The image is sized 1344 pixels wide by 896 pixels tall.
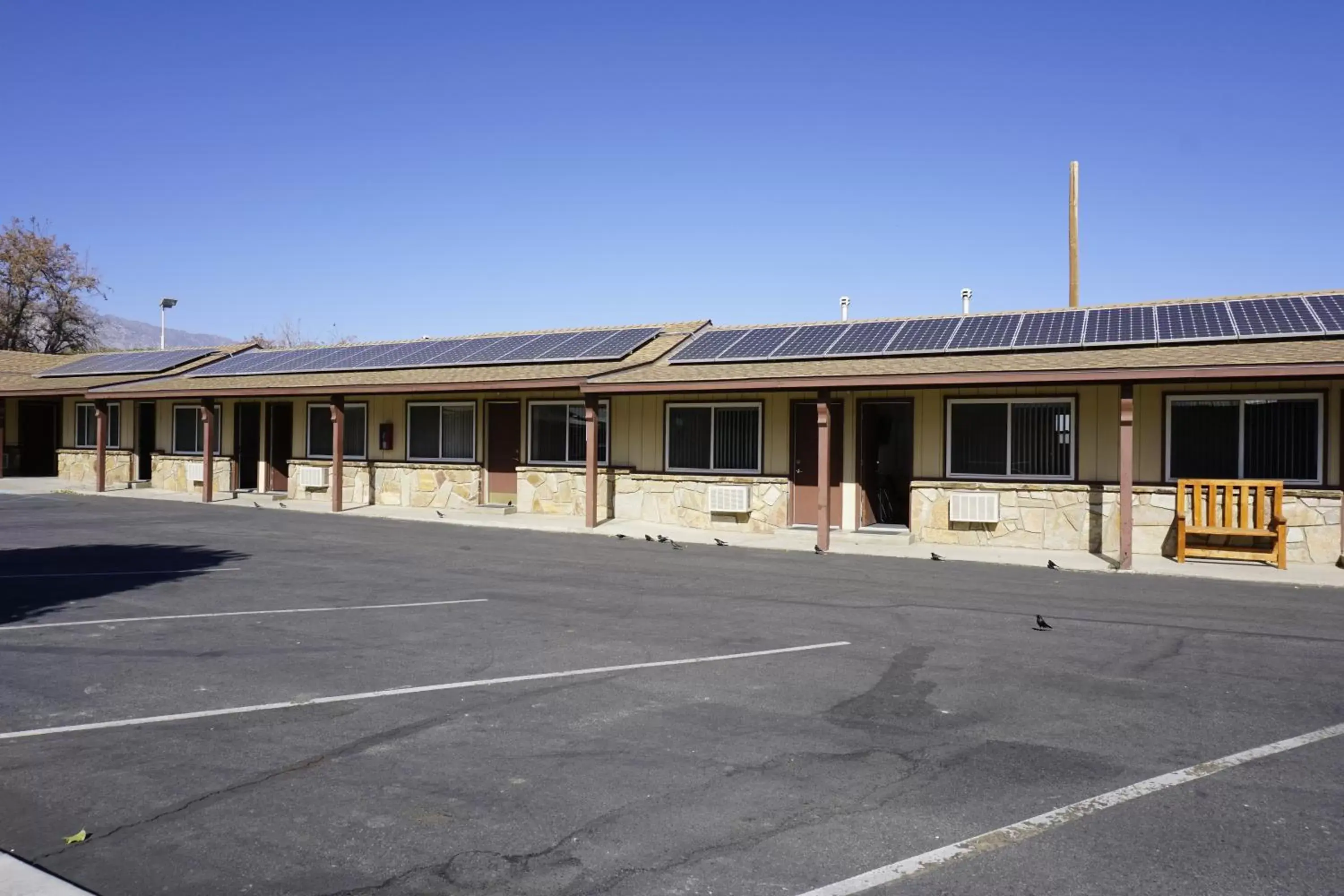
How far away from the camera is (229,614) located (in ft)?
31.8

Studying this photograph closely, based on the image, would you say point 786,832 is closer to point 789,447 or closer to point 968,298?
point 789,447

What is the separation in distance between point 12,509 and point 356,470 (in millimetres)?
6940

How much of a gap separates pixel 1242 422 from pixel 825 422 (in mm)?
6161

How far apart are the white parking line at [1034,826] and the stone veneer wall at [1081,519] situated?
32.3 ft

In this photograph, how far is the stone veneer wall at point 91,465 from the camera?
2822cm

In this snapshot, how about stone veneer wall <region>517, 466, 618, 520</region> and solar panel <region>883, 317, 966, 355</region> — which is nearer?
solar panel <region>883, 317, 966, 355</region>

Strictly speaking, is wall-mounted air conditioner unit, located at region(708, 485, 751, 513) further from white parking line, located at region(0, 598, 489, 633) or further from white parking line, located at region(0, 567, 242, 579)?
white parking line, located at region(0, 567, 242, 579)

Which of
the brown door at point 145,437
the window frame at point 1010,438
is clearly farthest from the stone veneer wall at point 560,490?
the brown door at point 145,437

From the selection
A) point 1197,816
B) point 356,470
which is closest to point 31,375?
point 356,470

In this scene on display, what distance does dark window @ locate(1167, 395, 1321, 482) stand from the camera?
47.6ft

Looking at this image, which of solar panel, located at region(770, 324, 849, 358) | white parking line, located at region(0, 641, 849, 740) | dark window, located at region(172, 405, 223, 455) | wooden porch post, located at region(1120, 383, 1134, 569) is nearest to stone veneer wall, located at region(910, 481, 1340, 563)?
wooden porch post, located at region(1120, 383, 1134, 569)

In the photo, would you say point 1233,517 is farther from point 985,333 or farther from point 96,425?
point 96,425

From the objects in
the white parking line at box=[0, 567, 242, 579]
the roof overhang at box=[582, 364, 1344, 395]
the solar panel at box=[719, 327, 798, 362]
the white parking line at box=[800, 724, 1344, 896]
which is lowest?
the white parking line at box=[800, 724, 1344, 896]

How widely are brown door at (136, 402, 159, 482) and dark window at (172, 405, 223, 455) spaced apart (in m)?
1.29
